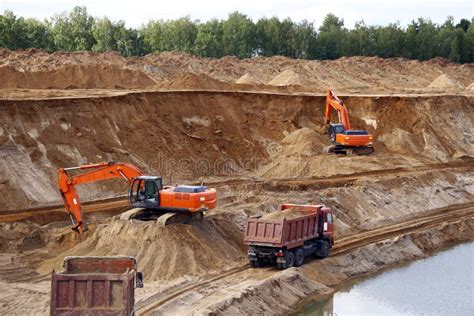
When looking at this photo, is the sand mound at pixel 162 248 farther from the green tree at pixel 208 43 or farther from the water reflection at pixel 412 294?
the green tree at pixel 208 43

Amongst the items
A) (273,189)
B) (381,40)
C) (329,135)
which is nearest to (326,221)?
(273,189)

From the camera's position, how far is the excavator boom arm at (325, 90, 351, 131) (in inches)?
1943

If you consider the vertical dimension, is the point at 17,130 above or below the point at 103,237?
above

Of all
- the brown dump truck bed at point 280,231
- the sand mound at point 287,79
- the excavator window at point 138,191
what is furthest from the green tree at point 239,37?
the brown dump truck bed at point 280,231

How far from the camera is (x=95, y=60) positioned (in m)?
65.1

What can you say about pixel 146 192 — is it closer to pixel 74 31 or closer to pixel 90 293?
pixel 90 293

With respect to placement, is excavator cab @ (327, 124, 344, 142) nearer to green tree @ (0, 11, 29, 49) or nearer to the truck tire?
the truck tire

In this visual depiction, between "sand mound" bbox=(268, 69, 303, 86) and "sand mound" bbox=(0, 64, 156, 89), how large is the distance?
529 inches

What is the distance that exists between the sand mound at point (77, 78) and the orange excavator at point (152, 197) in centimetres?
2415

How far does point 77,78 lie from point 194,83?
8583 millimetres

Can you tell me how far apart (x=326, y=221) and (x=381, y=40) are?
73.7m

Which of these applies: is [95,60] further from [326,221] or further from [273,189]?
[326,221]

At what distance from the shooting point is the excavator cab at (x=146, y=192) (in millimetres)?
28750

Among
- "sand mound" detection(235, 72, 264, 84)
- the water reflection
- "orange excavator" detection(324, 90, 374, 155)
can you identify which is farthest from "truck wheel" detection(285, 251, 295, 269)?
"sand mound" detection(235, 72, 264, 84)
